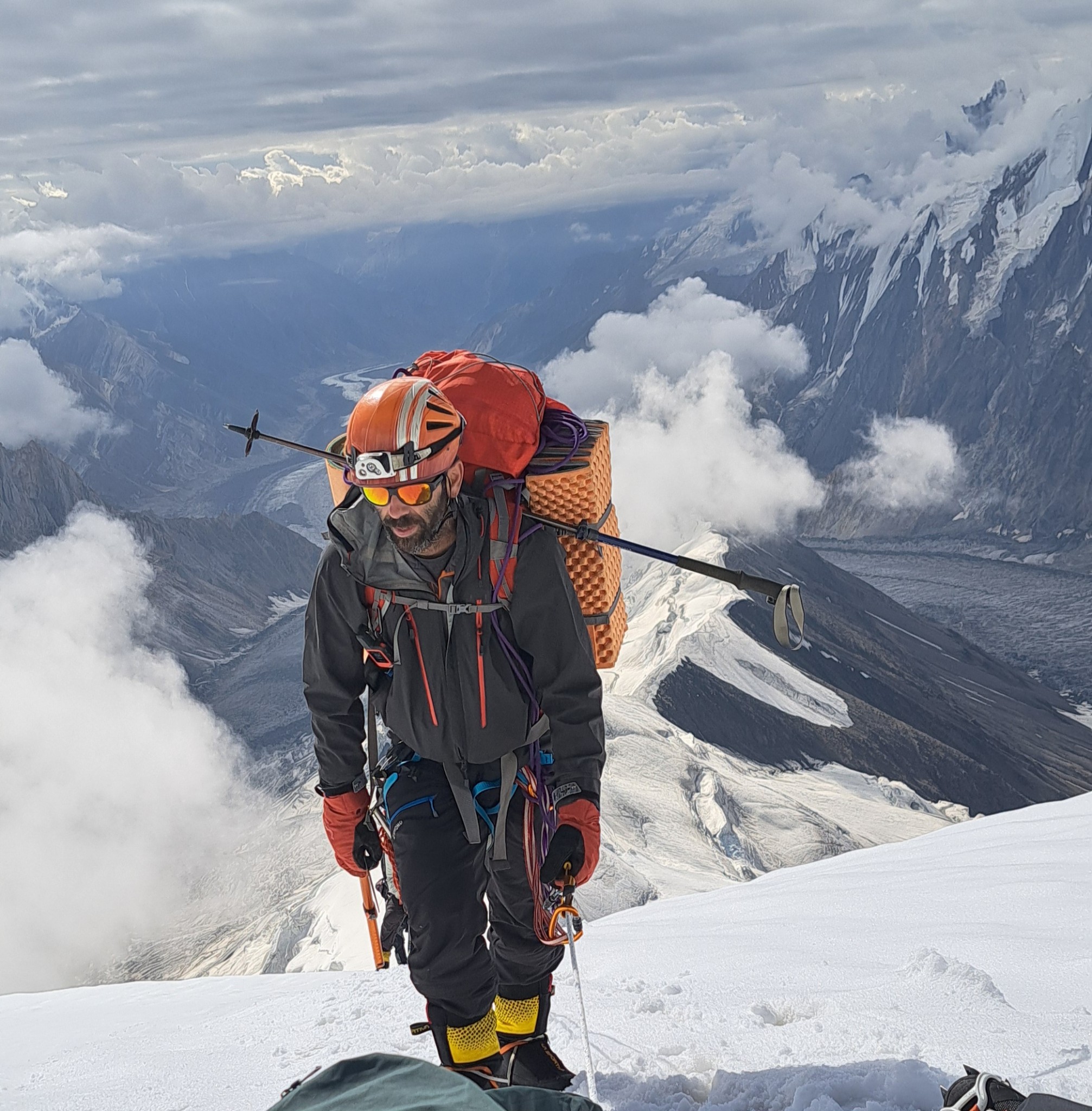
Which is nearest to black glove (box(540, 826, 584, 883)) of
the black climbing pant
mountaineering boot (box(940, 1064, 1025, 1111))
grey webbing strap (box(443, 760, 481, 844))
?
the black climbing pant

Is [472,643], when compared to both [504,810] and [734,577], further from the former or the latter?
[734,577]

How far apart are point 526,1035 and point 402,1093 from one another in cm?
330

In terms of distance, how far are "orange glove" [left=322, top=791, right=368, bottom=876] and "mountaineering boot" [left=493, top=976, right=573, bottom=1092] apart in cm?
135

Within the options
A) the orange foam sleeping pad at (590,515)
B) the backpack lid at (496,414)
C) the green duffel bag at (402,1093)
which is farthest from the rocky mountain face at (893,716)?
the green duffel bag at (402,1093)

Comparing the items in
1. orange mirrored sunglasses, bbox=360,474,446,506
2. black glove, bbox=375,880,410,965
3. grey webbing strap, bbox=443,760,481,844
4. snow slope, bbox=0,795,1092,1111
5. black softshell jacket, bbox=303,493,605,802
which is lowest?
snow slope, bbox=0,795,1092,1111

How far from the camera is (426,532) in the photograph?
6801mm

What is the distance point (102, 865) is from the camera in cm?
18075

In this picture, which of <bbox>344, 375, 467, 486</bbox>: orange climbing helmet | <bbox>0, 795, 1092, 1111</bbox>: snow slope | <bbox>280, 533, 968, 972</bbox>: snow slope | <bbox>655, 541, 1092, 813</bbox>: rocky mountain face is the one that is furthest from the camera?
<bbox>655, 541, 1092, 813</bbox>: rocky mountain face

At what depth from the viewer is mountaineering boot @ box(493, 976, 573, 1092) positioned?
7.10m

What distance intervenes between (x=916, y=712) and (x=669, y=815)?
7997 centimetres

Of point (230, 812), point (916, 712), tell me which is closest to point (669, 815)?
point (916, 712)

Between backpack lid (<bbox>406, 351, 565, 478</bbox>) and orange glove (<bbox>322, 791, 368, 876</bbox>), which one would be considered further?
orange glove (<bbox>322, 791, 368, 876</bbox>)

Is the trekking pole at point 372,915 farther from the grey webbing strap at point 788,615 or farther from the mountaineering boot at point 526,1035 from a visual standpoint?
the grey webbing strap at point 788,615

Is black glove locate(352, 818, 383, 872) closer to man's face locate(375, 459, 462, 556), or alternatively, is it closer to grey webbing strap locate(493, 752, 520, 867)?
grey webbing strap locate(493, 752, 520, 867)
